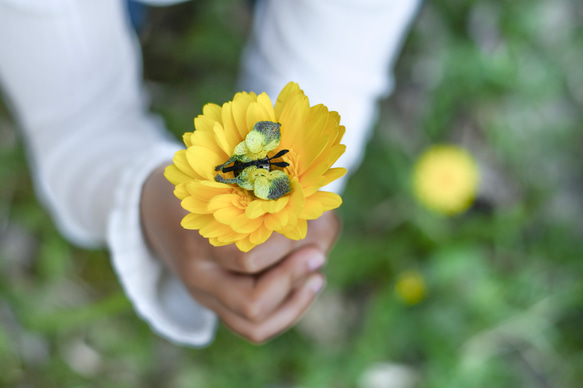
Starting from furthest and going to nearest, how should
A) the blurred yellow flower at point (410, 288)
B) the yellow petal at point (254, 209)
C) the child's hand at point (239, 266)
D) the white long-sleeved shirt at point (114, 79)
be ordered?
the blurred yellow flower at point (410, 288) → the white long-sleeved shirt at point (114, 79) → the child's hand at point (239, 266) → the yellow petal at point (254, 209)

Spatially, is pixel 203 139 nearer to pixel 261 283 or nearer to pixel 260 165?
pixel 260 165

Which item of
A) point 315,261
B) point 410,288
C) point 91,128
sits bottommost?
point 410,288

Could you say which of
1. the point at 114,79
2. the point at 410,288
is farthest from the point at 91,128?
the point at 410,288

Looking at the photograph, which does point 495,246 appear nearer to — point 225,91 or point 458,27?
point 458,27

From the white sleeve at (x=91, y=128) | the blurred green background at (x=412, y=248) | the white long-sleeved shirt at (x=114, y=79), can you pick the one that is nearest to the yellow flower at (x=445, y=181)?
the blurred green background at (x=412, y=248)

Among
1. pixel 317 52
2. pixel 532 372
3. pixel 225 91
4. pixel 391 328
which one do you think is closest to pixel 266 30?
pixel 317 52

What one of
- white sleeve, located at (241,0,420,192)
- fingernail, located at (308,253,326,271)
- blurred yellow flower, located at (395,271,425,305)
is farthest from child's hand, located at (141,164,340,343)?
blurred yellow flower, located at (395,271,425,305)

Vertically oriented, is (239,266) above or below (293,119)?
below

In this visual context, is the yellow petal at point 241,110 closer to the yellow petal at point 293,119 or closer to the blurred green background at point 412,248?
the yellow petal at point 293,119
